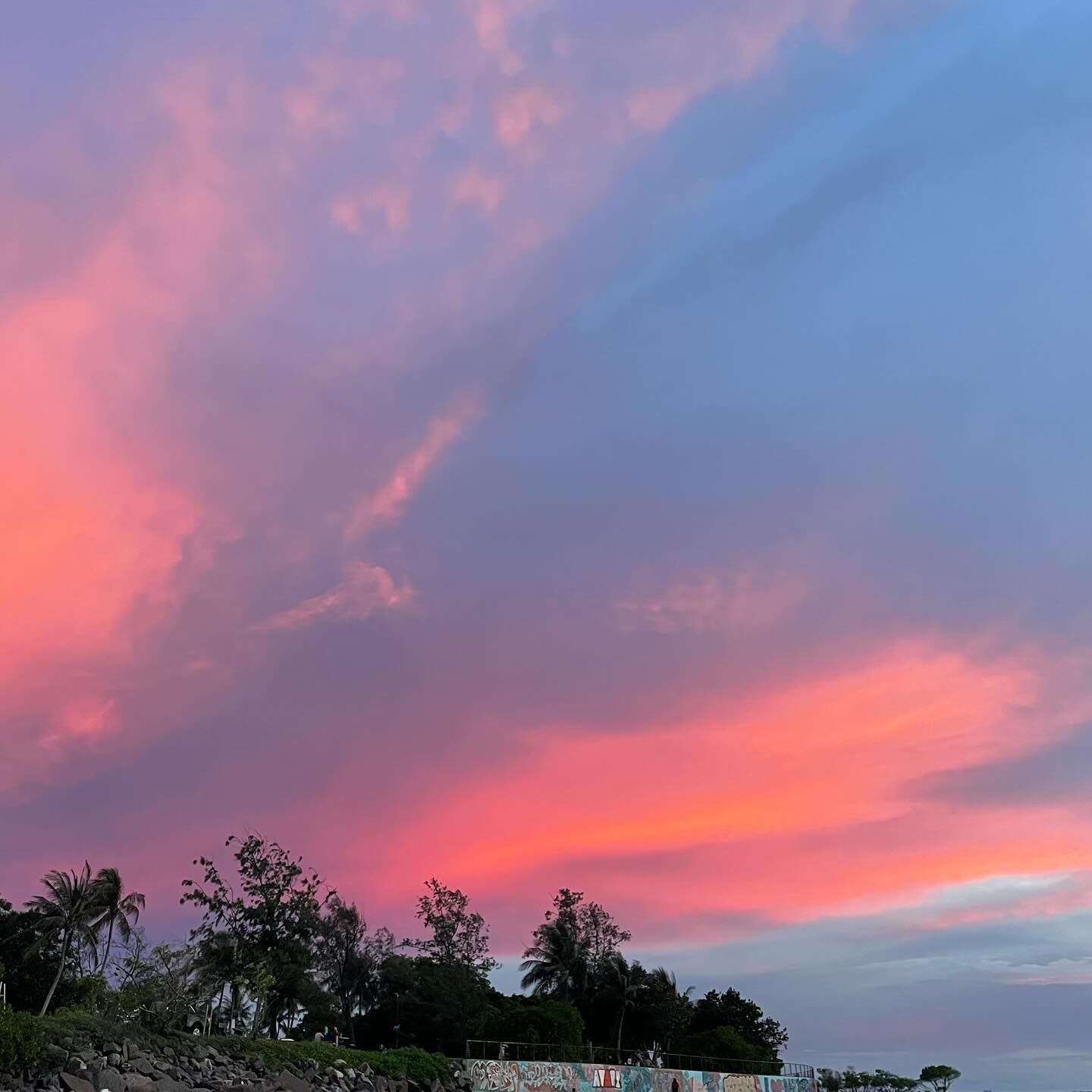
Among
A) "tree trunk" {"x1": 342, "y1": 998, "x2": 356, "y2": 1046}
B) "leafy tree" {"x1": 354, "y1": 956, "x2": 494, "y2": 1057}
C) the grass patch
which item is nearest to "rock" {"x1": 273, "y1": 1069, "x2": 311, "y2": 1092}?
the grass patch

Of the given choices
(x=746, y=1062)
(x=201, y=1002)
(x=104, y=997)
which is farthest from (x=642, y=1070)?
(x=104, y=997)

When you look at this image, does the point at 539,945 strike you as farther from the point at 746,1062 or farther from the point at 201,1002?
the point at 201,1002

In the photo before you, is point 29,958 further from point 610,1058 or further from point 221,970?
point 610,1058

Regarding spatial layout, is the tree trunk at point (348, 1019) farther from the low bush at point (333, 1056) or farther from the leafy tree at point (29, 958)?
the low bush at point (333, 1056)

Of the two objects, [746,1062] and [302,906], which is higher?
[302,906]

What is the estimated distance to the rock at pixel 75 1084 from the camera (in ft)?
93.7

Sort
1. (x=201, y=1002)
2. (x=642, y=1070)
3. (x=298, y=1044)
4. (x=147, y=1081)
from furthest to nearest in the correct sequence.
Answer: (x=642, y=1070)
(x=201, y=1002)
(x=298, y=1044)
(x=147, y=1081)

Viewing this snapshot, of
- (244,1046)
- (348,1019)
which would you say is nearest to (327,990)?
(348,1019)

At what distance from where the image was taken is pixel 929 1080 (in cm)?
12269

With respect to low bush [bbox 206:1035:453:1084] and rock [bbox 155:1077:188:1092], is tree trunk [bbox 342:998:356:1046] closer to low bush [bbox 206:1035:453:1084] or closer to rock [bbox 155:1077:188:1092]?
low bush [bbox 206:1035:453:1084]

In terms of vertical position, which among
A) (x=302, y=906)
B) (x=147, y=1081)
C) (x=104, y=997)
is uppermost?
(x=302, y=906)

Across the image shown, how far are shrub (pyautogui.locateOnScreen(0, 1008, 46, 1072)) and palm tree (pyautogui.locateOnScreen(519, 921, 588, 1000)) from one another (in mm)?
52904

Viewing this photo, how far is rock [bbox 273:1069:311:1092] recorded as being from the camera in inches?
1430

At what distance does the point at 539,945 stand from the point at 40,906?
107 ft
